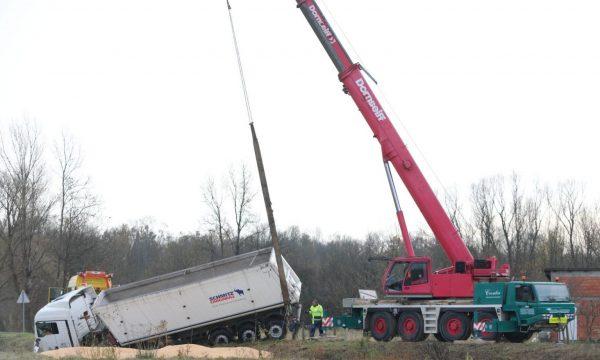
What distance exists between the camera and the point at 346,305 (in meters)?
23.3

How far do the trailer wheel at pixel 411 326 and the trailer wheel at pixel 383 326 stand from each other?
275 mm

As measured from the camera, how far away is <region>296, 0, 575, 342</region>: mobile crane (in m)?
19.9

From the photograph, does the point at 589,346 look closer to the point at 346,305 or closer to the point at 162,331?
the point at 346,305

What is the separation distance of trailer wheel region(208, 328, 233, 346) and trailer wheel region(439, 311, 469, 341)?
344 inches

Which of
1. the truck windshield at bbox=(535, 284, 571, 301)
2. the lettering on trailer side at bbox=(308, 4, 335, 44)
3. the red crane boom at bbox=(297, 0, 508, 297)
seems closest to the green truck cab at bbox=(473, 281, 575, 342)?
the truck windshield at bbox=(535, 284, 571, 301)

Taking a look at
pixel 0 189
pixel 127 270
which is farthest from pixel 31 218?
pixel 127 270

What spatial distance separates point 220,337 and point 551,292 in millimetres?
12279

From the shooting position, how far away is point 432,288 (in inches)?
842

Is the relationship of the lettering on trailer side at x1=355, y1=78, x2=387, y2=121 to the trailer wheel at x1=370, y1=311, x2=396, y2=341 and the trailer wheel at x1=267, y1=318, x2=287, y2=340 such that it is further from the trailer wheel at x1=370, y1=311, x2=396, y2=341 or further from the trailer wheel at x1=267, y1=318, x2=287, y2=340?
the trailer wheel at x1=267, y1=318, x2=287, y2=340

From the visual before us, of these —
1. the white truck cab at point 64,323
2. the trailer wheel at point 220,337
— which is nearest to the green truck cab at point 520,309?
the trailer wheel at point 220,337

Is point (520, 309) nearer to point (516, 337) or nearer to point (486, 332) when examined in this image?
point (486, 332)

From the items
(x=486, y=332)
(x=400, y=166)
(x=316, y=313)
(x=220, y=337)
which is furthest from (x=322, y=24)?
(x=220, y=337)

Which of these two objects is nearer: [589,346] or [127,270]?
[589,346]

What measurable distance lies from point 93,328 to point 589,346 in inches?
716
